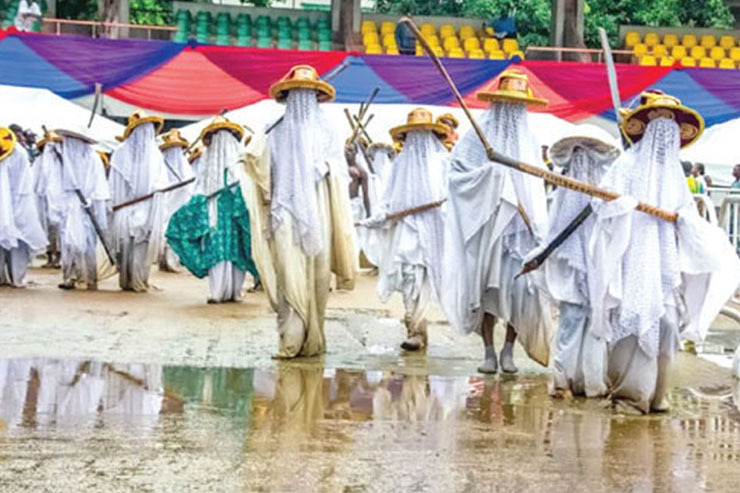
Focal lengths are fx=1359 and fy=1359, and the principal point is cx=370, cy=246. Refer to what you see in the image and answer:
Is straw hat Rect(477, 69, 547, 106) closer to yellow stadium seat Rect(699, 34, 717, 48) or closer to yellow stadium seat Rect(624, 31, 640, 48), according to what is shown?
yellow stadium seat Rect(624, 31, 640, 48)

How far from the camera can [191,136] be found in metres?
23.2

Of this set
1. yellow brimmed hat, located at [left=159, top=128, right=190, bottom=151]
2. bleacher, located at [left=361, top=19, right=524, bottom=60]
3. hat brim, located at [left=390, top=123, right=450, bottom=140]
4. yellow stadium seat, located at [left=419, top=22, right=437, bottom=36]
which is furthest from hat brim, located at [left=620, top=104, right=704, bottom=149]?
yellow stadium seat, located at [left=419, top=22, right=437, bottom=36]

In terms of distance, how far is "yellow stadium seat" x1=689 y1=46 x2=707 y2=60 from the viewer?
31281mm

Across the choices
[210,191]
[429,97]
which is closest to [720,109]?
[429,97]

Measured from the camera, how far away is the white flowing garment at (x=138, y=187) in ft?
50.6

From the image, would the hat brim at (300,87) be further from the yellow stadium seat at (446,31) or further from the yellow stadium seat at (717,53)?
the yellow stadium seat at (717,53)

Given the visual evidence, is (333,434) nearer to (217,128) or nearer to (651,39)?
(217,128)

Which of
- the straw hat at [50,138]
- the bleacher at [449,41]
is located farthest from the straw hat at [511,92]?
the bleacher at [449,41]

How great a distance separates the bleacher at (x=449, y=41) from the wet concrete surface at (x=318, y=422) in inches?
768

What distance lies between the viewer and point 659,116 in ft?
26.3

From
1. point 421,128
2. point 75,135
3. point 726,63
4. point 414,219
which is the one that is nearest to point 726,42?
point 726,63

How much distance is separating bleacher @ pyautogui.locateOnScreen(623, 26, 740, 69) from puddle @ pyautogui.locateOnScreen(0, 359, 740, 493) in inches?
883

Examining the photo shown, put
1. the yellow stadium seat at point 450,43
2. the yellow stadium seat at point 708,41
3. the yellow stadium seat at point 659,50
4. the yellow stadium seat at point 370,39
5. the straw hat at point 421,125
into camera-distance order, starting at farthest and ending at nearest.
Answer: the yellow stadium seat at point 708,41 → the yellow stadium seat at point 659,50 → the yellow stadium seat at point 450,43 → the yellow stadium seat at point 370,39 → the straw hat at point 421,125

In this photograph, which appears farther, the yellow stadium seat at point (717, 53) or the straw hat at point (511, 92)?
the yellow stadium seat at point (717, 53)
